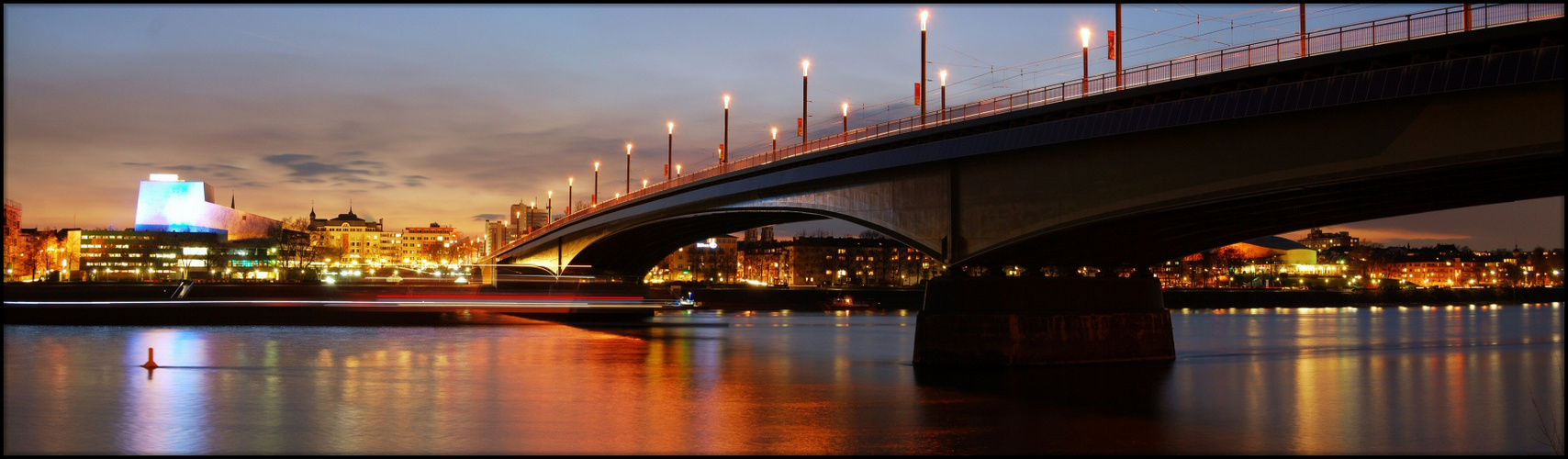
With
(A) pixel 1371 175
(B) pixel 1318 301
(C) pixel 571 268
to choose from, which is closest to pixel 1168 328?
(A) pixel 1371 175

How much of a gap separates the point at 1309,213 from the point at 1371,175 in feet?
30.8

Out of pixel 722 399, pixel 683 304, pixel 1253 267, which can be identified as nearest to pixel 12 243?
pixel 683 304

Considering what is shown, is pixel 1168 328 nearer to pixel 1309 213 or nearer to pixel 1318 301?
pixel 1309 213

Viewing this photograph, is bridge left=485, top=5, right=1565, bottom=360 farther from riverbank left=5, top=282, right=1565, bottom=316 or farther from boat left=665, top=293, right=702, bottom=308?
boat left=665, top=293, right=702, bottom=308

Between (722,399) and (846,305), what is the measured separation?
7721cm

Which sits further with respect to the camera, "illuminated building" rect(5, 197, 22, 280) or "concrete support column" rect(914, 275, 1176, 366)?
"illuminated building" rect(5, 197, 22, 280)

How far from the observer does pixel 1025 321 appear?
113 ft

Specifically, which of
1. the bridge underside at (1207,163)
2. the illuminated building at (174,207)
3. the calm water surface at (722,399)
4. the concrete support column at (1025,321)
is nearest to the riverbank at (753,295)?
the concrete support column at (1025,321)

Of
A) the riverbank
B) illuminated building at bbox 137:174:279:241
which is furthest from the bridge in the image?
illuminated building at bbox 137:174:279:241

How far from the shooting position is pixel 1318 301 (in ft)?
426

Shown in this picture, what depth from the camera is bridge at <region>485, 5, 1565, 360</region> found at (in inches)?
837

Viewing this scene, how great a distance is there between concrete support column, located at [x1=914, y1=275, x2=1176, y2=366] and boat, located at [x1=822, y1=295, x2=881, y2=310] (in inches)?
2732

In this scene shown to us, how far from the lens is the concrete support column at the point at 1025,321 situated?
3381 centimetres

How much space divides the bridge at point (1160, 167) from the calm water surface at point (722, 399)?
256 cm
